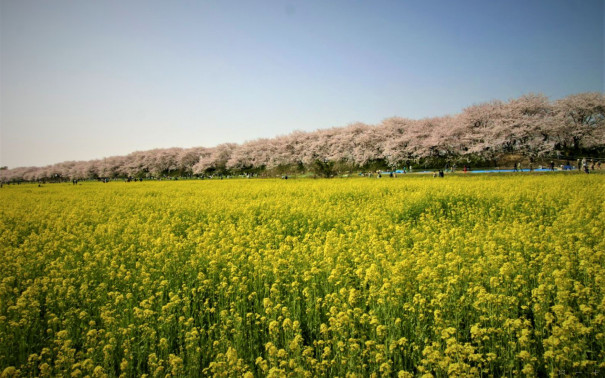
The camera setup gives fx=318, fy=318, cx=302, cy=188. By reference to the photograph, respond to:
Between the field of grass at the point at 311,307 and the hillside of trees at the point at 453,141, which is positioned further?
the hillside of trees at the point at 453,141

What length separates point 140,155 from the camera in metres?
113

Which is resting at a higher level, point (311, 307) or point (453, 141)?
point (453, 141)

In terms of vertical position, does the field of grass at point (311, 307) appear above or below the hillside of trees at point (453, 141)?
below

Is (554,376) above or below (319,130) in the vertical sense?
below

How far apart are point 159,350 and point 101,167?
439 feet

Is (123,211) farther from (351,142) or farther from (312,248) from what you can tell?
(351,142)

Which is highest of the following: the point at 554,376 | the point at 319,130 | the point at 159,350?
the point at 319,130

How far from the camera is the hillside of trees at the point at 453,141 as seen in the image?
50031mm

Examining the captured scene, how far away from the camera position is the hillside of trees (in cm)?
5003

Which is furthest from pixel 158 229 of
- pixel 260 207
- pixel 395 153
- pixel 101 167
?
pixel 101 167

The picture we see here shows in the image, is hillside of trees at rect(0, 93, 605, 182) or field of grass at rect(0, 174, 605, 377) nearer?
field of grass at rect(0, 174, 605, 377)

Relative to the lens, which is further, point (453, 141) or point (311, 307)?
point (453, 141)

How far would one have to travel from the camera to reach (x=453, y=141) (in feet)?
180

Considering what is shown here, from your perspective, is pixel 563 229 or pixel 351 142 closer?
pixel 563 229
